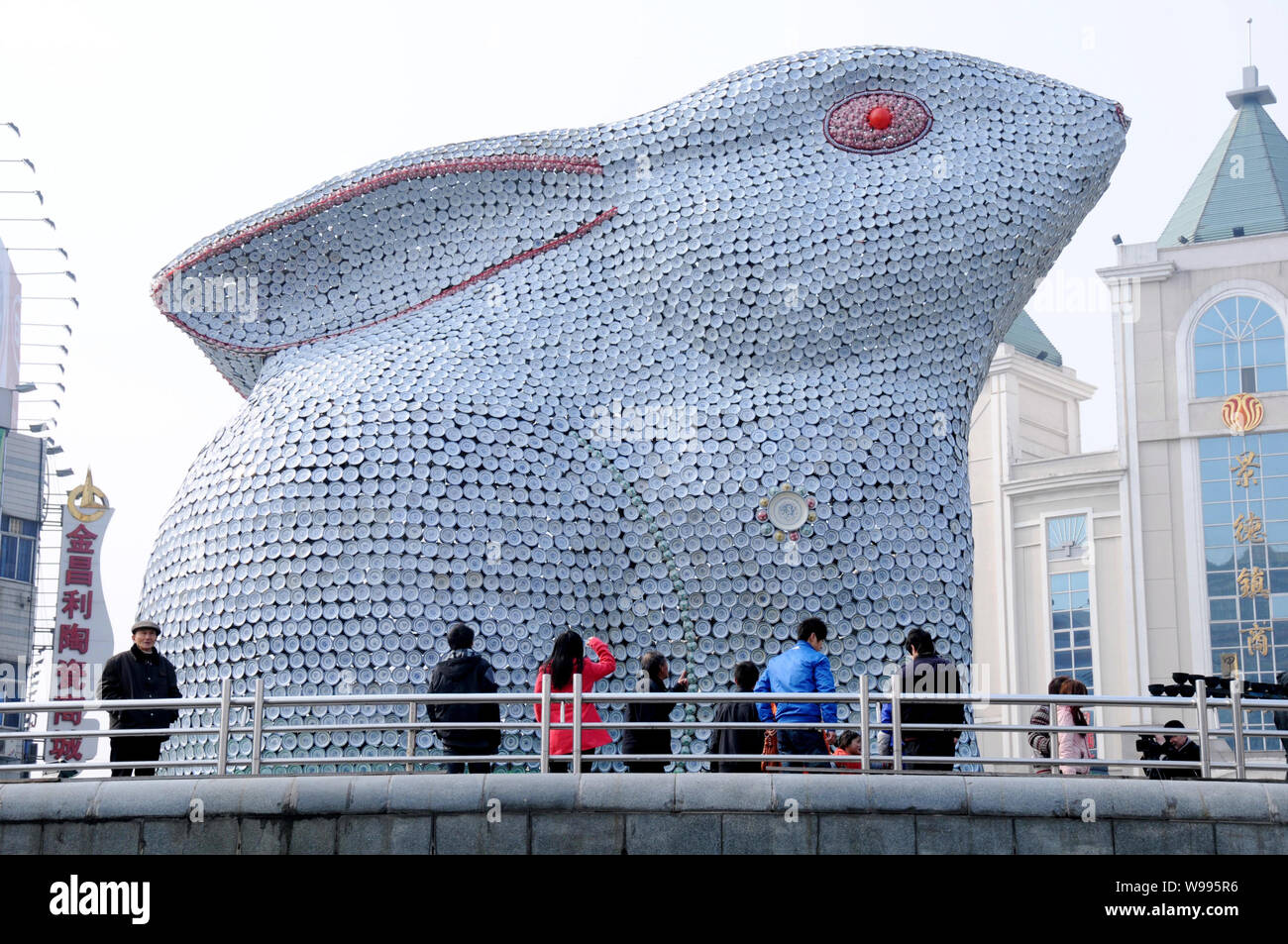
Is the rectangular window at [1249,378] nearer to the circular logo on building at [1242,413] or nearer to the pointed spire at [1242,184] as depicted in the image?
the circular logo on building at [1242,413]

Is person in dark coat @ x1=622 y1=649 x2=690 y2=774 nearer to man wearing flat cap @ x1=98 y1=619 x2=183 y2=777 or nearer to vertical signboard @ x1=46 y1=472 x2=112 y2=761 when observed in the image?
man wearing flat cap @ x1=98 y1=619 x2=183 y2=777

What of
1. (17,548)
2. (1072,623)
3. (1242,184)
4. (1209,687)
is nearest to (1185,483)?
(1072,623)

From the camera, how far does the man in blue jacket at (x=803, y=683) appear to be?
12.9 meters

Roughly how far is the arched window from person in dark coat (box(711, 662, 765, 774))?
128ft

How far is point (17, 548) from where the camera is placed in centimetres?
4519

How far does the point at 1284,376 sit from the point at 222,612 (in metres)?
38.9

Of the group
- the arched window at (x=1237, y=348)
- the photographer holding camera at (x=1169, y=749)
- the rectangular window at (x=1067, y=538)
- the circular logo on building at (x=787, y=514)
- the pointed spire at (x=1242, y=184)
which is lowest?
the photographer holding camera at (x=1169, y=749)

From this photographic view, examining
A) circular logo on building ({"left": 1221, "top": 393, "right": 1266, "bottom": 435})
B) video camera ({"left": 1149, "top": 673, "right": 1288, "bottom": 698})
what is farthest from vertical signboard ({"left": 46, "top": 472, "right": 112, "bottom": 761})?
circular logo on building ({"left": 1221, "top": 393, "right": 1266, "bottom": 435})

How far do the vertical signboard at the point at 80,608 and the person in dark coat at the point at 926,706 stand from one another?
24.0m

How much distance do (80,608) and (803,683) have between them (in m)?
27.9

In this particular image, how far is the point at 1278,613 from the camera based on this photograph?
48.3 m

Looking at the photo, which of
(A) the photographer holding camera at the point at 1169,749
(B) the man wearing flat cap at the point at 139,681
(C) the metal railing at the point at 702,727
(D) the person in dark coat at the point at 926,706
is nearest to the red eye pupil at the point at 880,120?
(A) the photographer holding camera at the point at 1169,749
